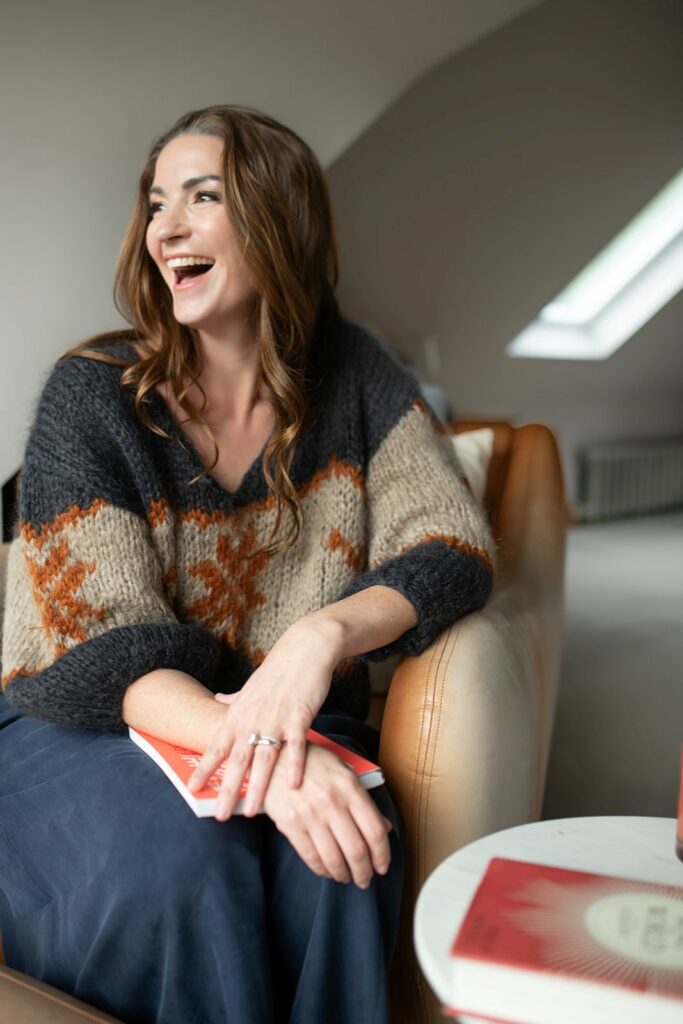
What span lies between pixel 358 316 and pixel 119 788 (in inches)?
145

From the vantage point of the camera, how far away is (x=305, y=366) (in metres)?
1.46

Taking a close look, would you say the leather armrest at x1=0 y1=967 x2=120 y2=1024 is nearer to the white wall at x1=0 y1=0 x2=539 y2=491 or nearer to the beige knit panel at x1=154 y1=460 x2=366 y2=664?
the beige knit panel at x1=154 y1=460 x2=366 y2=664

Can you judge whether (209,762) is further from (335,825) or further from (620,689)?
(620,689)

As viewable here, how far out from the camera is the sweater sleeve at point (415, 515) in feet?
4.02

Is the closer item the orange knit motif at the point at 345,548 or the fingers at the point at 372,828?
the fingers at the point at 372,828

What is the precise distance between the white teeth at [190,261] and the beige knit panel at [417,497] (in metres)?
0.36

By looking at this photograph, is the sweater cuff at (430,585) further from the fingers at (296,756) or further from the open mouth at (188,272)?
the open mouth at (188,272)

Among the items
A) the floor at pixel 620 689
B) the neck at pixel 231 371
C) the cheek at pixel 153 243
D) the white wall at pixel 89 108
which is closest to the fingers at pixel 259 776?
the neck at pixel 231 371

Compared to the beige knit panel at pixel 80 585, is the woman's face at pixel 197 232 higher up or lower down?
higher up

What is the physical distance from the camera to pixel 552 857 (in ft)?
2.71

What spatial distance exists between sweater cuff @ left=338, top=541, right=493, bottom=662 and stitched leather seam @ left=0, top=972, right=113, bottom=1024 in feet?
1.64

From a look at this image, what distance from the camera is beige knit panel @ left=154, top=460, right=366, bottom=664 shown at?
51.5 inches

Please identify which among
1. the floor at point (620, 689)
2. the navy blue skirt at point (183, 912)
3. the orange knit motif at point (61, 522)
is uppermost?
the orange knit motif at point (61, 522)

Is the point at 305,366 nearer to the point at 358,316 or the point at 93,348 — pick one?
the point at 93,348
